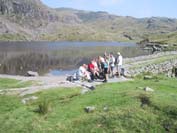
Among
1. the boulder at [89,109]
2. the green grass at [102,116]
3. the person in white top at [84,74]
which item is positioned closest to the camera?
→ the green grass at [102,116]

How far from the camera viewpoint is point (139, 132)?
19.0 meters

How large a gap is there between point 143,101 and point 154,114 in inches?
90.4

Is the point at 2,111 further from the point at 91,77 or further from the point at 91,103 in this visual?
the point at 91,77

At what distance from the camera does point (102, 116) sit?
2102 centimetres

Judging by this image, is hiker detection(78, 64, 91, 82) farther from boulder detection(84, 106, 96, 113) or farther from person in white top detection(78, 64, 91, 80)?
boulder detection(84, 106, 96, 113)

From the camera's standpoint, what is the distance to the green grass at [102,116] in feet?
64.3

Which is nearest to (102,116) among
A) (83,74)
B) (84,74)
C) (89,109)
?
(89,109)

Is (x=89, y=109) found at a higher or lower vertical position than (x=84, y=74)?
higher

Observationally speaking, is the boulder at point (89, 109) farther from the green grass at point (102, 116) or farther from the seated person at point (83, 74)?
the seated person at point (83, 74)

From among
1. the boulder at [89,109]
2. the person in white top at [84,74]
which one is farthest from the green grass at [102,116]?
the person in white top at [84,74]

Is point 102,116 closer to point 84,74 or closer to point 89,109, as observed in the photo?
point 89,109

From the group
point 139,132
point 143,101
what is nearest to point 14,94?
point 143,101

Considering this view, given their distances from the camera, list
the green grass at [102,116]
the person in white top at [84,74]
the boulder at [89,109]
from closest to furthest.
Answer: the green grass at [102,116], the boulder at [89,109], the person in white top at [84,74]

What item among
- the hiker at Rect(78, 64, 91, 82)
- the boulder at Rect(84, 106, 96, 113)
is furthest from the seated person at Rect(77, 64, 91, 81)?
the boulder at Rect(84, 106, 96, 113)
